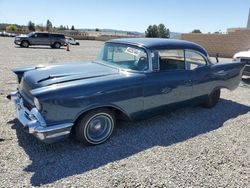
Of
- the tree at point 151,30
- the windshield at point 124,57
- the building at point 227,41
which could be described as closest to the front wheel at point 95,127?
the windshield at point 124,57

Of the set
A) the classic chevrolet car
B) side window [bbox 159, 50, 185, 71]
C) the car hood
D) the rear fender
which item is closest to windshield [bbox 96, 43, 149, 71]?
the classic chevrolet car

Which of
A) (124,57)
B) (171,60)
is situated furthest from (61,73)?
(171,60)

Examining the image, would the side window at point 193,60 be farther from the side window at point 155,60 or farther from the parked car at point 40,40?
the parked car at point 40,40

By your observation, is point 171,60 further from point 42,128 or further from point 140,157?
point 42,128

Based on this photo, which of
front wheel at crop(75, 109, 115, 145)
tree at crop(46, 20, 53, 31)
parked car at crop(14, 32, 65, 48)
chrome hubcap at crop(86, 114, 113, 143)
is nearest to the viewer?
front wheel at crop(75, 109, 115, 145)

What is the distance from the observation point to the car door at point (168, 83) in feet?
13.8

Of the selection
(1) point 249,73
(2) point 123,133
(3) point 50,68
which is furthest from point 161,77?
(1) point 249,73

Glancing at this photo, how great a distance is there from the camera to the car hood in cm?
366

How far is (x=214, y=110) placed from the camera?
5.70m

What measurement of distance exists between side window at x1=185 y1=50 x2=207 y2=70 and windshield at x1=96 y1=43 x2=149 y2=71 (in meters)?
1.11

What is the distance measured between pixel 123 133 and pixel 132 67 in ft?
3.79

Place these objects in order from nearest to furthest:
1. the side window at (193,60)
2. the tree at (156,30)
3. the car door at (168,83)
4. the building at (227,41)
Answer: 1. the car door at (168,83)
2. the side window at (193,60)
3. the building at (227,41)
4. the tree at (156,30)

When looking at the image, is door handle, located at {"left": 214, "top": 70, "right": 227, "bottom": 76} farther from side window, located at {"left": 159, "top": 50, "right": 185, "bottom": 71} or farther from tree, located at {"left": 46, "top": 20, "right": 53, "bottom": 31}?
tree, located at {"left": 46, "top": 20, "right": 53, "bottom": 31}

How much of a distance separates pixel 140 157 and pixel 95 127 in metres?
0.83
